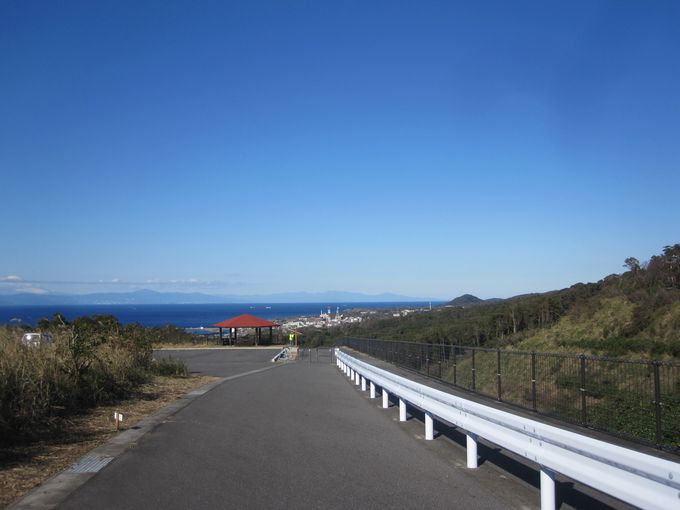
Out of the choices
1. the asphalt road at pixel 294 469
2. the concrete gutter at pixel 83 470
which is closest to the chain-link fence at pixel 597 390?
the asphalt road at pixel 294 469

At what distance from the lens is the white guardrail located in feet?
13.9

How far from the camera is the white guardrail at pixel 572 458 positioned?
4.23m

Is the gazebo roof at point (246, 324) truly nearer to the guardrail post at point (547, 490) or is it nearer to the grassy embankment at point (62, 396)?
→ the grassy embankment at point (62, 396)

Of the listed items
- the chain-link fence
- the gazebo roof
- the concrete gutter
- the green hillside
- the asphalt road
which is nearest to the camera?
the concrete gutter

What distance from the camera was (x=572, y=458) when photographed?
17.4ft

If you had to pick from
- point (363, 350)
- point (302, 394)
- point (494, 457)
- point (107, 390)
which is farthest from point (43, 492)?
point (363, 350)

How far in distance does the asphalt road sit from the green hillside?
18.8 m

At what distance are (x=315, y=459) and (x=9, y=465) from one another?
3641 millimetres

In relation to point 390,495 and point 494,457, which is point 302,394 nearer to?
point 494,457

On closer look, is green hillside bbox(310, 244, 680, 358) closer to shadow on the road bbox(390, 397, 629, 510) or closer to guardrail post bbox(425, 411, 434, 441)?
shadow on the road bbox(390, 397, 629, 510)

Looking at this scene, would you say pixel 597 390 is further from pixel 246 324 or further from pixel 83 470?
pixel 246 324

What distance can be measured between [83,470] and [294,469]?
2.44 metres

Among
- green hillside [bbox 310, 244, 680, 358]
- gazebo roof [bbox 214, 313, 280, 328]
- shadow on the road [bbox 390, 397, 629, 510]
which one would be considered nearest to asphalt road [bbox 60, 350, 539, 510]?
shadow on the road [bbox 390, 397, 629, 510]

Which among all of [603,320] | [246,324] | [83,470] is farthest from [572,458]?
[246,324]
